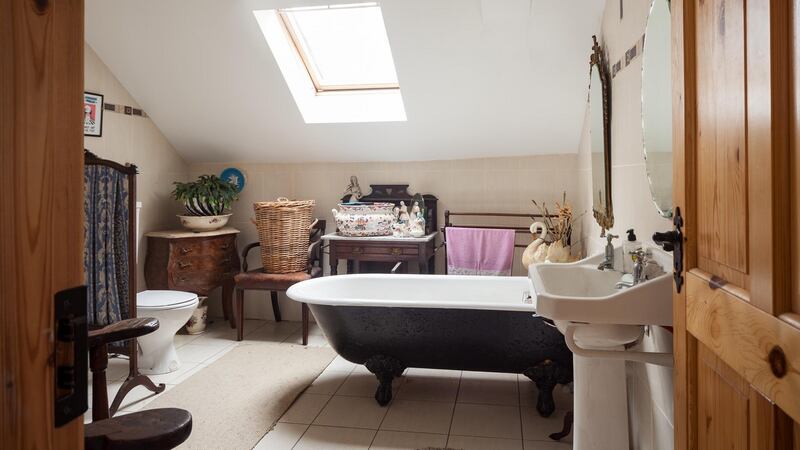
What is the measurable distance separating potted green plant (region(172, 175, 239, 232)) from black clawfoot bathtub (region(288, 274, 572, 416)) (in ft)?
4.75

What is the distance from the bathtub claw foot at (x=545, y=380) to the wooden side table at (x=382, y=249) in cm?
141

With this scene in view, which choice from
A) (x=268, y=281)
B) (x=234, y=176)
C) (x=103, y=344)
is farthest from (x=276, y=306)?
(x=103, y=344)

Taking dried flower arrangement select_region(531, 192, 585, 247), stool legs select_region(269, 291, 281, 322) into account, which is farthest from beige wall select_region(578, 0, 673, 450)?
stool legs select_region(269, 291, 281, 322)

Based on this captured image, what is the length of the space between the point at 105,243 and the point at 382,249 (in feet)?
6.11

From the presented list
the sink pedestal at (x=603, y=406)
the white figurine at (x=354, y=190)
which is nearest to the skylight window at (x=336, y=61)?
the white figurine at (x=354, y=190)

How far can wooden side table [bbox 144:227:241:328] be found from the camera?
4086 millimetres

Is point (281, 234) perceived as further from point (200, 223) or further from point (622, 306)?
point (622, 306)

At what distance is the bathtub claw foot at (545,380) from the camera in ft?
9.03

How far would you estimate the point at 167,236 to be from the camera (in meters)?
4.08

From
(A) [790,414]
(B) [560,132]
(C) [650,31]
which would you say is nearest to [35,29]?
(A) [790,414]

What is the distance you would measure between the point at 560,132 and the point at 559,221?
0.68m

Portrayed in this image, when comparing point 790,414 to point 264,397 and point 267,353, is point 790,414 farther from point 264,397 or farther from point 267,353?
point 267,353

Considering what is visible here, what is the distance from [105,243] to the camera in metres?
2.88

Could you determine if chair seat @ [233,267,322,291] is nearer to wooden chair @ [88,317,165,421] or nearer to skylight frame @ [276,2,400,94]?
skylight frame @ [276,2,400,94]
